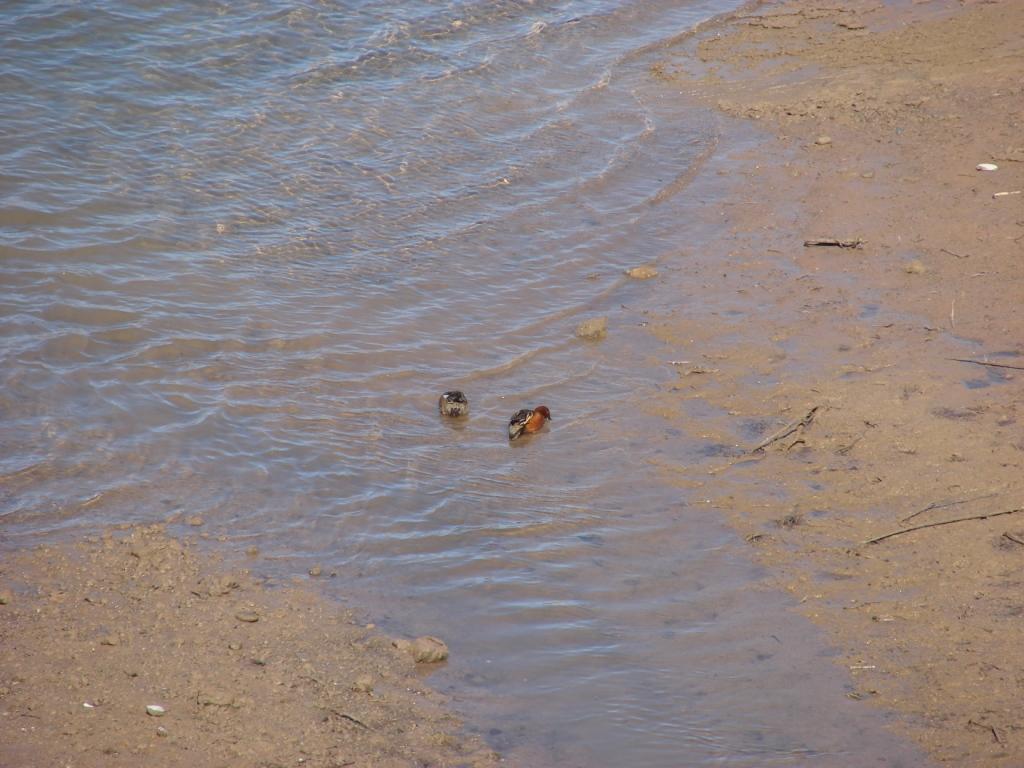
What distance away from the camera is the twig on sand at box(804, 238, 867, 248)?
8211 millimetres

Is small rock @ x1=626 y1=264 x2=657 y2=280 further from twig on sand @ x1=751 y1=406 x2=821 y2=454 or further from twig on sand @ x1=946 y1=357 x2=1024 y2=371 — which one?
twig on sand @ x1=946 y1=357 x2=1024 y2=371

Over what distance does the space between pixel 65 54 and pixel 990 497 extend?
10823mm

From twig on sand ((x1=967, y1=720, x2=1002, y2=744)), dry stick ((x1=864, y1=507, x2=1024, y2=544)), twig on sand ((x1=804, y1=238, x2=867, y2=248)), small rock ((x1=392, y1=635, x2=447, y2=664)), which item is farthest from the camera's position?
twig on sand ((x1=804, y1=238, x2=867, y2=248))

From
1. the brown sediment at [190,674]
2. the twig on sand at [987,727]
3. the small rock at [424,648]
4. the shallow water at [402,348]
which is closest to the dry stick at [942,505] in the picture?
the shallow water at [402,348]

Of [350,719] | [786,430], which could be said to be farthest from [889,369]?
[350,719]

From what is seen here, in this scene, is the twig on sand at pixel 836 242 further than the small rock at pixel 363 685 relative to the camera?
Yes

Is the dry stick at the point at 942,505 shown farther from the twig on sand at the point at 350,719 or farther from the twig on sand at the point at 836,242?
the twig on sand at the point at 836,242

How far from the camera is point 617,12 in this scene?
50.3 feet

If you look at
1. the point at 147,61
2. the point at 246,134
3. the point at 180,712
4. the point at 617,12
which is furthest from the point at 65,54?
the point at 180,712

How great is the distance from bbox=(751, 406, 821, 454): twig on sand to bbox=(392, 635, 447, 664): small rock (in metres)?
2.45

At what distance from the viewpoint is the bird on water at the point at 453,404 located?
648cm

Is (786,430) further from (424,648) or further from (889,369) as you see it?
(424,648)

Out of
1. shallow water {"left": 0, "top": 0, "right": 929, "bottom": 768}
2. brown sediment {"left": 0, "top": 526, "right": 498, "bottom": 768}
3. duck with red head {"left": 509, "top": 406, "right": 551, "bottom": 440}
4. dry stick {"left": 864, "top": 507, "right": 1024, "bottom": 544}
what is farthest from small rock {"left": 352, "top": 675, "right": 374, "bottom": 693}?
dry stick {"left": 864, "top": 507, "right": 1024, "bottom": 544}

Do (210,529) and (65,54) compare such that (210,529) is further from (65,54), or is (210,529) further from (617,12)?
(617,12)
